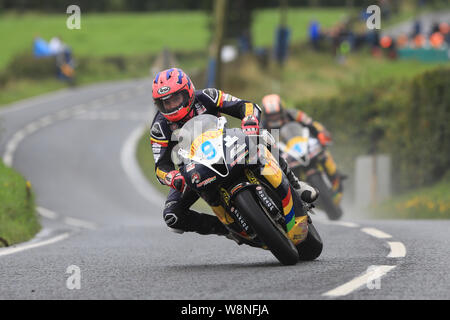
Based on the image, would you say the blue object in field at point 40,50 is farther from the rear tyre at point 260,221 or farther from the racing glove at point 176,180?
the rear tyre at point 260,221

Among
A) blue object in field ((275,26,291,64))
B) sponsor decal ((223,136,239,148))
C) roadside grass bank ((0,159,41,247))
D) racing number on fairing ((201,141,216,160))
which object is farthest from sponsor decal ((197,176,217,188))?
blue object in field ((275,26,291,64))

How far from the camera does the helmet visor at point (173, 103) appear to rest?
25.4 ft

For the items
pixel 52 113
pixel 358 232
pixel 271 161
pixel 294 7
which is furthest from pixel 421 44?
pixel 294 7

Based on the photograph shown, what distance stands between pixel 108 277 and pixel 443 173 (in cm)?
1362

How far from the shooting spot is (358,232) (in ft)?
35.1

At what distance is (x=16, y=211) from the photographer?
12.1 m

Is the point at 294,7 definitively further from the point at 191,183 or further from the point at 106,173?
the point at 191,183

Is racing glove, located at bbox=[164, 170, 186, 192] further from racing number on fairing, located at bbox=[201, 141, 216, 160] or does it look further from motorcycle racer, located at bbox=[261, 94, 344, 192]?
motorcycle racer, located at bbox=[261, 94, 344, 192]

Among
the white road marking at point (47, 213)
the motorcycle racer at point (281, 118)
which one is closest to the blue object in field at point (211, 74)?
the white road marking at point (47, 213)

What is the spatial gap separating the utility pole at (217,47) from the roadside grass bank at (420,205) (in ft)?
31.9

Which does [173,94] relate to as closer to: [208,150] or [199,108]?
[199,108]

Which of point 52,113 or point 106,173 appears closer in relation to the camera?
point 106,173

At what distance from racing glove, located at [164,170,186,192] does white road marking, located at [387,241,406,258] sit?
1869 millimetres

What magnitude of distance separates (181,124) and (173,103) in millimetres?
275
